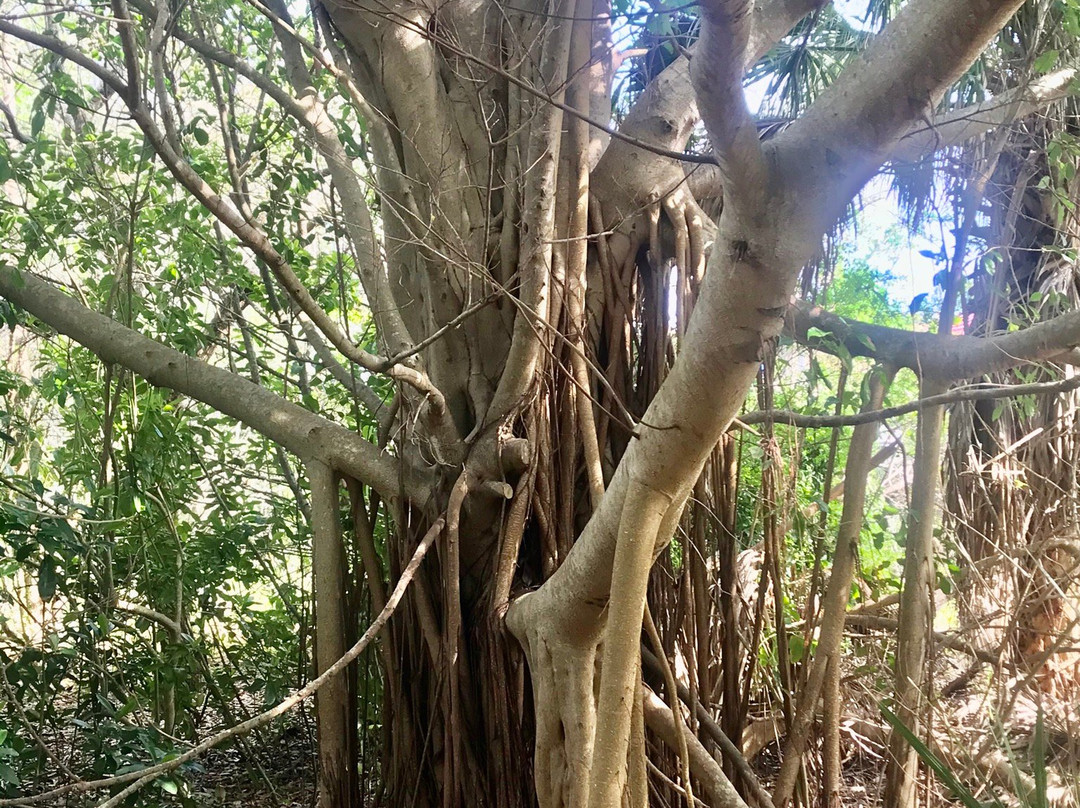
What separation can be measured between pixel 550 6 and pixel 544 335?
847 millimetres

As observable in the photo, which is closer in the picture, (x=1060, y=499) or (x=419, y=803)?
(x=419, y=803)

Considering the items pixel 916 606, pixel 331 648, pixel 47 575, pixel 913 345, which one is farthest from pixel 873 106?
pixel 47 575

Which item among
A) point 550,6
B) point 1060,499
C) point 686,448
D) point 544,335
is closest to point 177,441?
point 544,335

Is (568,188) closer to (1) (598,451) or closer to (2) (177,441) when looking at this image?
(1) (598,451)

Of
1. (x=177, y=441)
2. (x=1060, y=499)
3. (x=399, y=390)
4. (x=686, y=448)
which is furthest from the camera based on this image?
(x=1060, y=499)

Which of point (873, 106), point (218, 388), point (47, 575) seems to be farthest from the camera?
point (218, 388)

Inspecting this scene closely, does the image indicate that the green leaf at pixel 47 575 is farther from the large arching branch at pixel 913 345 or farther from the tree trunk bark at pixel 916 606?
the tree trunk bark at pixel 916 606

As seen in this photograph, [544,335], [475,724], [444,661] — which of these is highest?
[544,335]

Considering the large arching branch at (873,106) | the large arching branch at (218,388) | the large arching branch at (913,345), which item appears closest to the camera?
the large arching branch at (873,106)

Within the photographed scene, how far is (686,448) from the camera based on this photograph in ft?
4.84

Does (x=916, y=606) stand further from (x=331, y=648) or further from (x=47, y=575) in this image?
(x=47, y=575)

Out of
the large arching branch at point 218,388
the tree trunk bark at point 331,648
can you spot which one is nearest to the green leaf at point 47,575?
the large arching branch at point 218,388

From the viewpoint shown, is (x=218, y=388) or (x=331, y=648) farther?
(x=218, y=388)

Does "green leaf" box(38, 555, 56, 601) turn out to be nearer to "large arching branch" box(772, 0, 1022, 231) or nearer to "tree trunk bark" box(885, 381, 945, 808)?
"large arching branch" box(772, 0, 1022, 231)
